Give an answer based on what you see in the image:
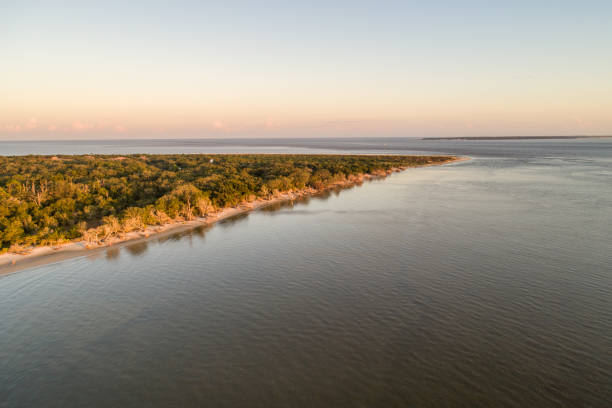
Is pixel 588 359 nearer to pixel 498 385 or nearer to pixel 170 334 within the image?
pixel 498 385

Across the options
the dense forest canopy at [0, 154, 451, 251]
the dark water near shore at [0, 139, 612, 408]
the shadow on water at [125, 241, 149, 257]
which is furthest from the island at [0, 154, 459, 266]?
the dark water near shore at [0, 139, 612, 408]

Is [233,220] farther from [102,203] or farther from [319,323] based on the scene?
[319,323]

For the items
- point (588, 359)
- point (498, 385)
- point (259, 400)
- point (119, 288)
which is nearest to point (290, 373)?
point (259, 400)

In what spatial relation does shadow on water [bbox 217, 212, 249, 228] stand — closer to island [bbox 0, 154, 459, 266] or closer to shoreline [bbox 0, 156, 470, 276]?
shoreline [bbox 0, 156, 470, 276]

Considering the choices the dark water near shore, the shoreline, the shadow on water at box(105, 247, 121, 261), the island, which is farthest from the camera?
the island

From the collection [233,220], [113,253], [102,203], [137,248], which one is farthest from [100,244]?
[233,220]

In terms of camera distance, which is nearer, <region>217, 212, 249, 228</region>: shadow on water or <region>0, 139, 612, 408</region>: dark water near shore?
<region>0, 139, 612, 408</region>: dark water near shore

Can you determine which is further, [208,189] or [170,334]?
[208,189]

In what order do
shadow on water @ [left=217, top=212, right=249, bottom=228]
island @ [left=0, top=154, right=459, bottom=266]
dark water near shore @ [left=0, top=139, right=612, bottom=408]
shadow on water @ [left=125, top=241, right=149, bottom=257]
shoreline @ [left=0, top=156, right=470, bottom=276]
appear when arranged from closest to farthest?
dark water near shore @ [left=0, top=139, right=612, bottom=408], shoreline @ [left=0, top=156, right=470, bottom=276], shadow on water @ [left=125, top=241, right=149, bottom=257], island @ [left=0, top=154, right=459, bottom=266], shadow on water @ [left=217, top=212, right=249, bottom=228]
